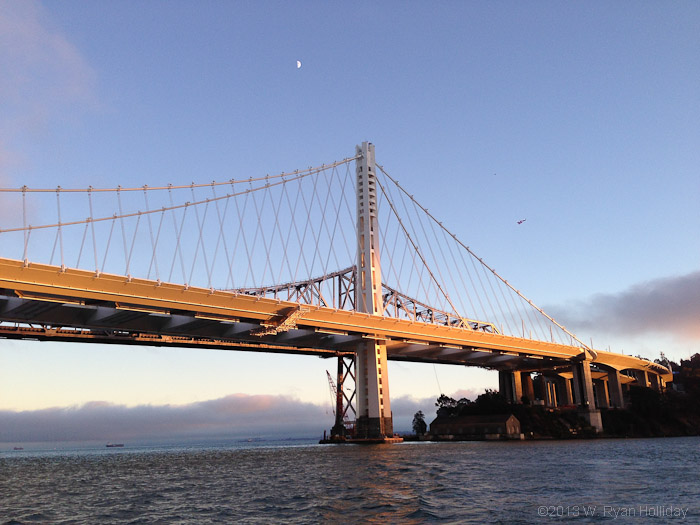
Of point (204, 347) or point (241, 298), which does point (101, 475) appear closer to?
point (241, 298)

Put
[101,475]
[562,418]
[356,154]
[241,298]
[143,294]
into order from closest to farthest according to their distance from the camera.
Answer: [101,475] → [143,294] → [241,298] → [356,154] → [562,418]

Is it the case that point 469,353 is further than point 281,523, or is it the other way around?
point 469,353

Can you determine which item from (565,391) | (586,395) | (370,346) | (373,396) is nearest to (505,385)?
(586,395)

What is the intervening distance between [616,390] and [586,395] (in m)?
19.5

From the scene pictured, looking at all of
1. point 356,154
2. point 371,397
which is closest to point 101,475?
point 371,397

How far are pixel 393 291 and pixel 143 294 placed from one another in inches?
1825

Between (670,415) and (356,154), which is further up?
(356,154)

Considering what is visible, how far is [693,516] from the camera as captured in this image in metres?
18.6

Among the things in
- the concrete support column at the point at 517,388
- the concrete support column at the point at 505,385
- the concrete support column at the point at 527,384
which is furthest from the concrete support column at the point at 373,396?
the concrete support column at the point at 527,384

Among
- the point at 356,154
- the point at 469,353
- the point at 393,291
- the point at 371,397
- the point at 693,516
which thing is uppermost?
the point at 356,154

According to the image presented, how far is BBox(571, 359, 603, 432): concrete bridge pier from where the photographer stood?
9925 cm

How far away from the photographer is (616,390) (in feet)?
380

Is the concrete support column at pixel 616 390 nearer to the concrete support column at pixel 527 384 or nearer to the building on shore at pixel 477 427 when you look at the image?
the concrete support column at pixel 527 384

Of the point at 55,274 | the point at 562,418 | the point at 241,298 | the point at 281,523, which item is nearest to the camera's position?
the point at 281,523
